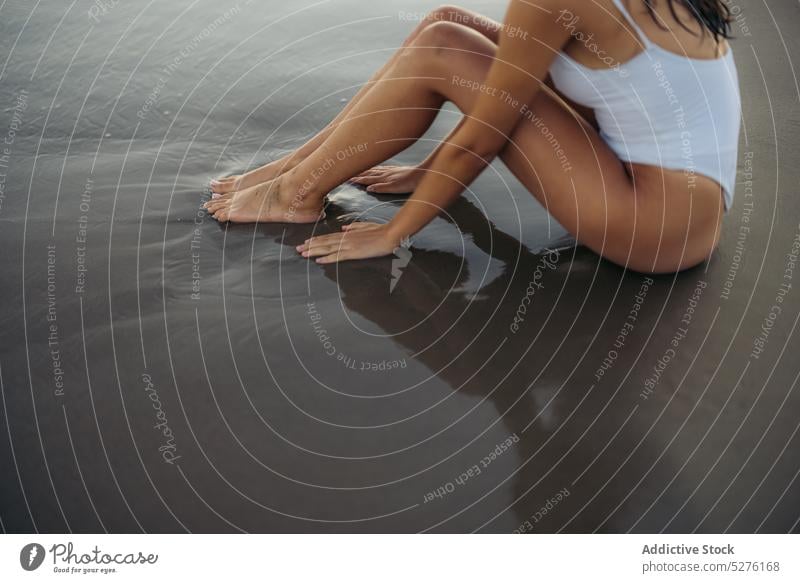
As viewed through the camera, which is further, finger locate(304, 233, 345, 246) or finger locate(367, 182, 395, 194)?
finger locate(367, 182, 395, 194)

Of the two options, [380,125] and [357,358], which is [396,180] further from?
[357,358]

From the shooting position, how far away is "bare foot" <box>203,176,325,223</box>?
1.40 m

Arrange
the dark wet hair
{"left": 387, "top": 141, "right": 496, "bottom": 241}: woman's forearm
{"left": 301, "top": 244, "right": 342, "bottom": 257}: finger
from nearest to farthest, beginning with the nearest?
the dark wet hair
{"left": 387, "top": 141, "right": 496, "bottom": 241}: woman's forearm
{"left": 301, "top": 244, "right": 342, "bottom": 257}: finger

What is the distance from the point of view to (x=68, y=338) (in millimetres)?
1163

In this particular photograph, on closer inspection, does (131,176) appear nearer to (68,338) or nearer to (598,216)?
(68,338)

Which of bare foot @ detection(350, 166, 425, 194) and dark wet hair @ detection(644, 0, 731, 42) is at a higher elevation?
dark wet hair @ detection(644, 0, 731, 42)

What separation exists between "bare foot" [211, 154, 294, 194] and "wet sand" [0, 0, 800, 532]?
0.17ft

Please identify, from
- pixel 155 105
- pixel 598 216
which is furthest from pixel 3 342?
pixel 598 216

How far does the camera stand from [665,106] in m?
1.15

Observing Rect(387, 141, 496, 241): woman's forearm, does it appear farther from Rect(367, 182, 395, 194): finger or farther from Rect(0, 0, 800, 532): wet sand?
Rect(367, 182, 395, 194): finger

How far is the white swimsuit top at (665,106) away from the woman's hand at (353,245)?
14.1 inches

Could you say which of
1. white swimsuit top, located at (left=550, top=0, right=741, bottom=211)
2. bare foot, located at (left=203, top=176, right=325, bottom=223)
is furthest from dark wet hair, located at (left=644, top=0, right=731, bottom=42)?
bare foot, located at (left=203, top=176, right=325, bottom=223)

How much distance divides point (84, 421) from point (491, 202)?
0.78 metres

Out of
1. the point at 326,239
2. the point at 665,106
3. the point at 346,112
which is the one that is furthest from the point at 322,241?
the point at 665,106
